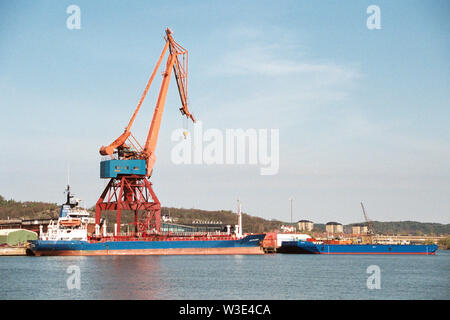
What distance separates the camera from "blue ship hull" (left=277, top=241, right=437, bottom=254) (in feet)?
265

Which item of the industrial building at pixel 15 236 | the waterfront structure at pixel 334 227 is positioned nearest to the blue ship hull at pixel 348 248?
the industrial building at pixel 15 236

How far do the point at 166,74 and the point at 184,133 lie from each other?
371 inches

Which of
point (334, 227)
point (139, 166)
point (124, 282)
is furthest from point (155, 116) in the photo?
point (334, 227)

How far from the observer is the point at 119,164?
2709 inches

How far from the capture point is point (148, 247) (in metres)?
67.1

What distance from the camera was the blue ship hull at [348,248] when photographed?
265 ft

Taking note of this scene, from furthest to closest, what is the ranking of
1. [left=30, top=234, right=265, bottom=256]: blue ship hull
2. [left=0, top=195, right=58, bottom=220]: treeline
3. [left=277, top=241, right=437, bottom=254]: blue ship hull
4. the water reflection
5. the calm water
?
[left=0, top=195, right=58, bottom=220]: treeline → [left=277, top=241, right=437, bottom=254]: blue ship hull → [left=30, top=234, right=265, bottom=256]: blue ship hull → the calm water → the water reflection

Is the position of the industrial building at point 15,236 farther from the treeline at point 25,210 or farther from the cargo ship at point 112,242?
the treeline at point 25,210

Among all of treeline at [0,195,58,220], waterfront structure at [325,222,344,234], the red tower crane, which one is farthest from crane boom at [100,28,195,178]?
waterfront structure at [325,222,344,234]

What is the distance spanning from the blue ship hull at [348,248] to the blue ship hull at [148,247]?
347 inches

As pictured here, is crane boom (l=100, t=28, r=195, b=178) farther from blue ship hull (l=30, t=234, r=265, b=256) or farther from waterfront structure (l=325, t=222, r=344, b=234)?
waterfront structure (l=325, t=222, r=344, b=234)

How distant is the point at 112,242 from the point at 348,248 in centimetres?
3391

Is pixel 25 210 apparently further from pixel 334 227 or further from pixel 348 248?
pixel 334 227
